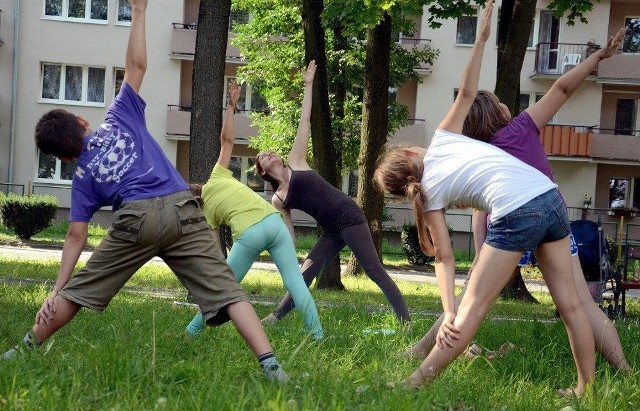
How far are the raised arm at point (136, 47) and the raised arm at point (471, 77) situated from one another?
5.57 ft

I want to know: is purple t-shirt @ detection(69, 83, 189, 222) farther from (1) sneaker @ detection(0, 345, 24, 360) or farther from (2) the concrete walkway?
(2) the concrete walkway

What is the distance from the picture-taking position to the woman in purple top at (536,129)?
18.9ft

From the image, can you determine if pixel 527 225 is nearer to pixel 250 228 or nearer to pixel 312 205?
pixel 250 228

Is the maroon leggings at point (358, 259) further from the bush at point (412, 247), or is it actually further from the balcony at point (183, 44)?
the balcony at point (183, 44)

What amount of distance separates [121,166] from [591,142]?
3448 centimetres

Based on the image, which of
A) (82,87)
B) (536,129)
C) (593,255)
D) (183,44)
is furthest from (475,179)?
(82,87)

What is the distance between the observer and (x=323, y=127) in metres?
16.2

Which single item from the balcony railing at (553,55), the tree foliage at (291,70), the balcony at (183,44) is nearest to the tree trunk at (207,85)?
the tree foliage at (291,70)

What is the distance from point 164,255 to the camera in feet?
17.5

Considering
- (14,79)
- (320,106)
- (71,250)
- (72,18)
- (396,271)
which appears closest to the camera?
(71,250)

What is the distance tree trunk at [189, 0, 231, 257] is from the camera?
11.2m

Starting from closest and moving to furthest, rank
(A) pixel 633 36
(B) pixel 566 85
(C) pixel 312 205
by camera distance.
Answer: (B) pixel 566 85 < (C) pixel 312 205 < (A) pixel 633 36

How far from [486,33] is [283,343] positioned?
7.08 ft

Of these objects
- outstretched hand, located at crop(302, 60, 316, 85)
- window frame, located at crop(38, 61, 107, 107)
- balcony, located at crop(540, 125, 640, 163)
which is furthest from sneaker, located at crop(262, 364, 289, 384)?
window frame, located at crop(38, 61, 107, 107)
